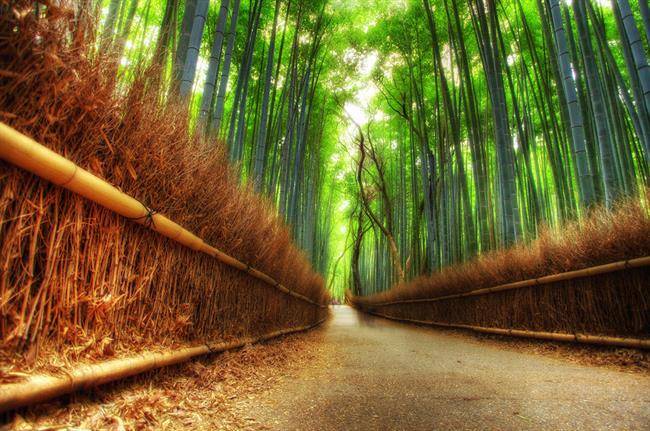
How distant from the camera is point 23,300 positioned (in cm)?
80

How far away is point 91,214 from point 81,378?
45 centimetres

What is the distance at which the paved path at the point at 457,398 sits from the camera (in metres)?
1.16

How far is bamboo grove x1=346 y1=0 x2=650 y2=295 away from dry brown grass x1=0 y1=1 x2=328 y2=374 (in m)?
3.00

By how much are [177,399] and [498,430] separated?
42.7 inches

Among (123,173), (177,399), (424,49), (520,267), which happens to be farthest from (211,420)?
(424,49)

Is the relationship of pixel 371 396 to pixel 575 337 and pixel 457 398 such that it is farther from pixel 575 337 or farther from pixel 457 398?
pixel 575 337

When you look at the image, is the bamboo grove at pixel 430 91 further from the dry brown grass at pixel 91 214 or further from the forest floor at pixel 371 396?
the forest floor at pixel 371 396

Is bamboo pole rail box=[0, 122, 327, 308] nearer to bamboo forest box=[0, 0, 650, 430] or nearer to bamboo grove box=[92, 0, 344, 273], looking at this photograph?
bamboo forest box=[0, 0, 650, 430]

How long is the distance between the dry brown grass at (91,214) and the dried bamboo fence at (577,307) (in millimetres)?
2574

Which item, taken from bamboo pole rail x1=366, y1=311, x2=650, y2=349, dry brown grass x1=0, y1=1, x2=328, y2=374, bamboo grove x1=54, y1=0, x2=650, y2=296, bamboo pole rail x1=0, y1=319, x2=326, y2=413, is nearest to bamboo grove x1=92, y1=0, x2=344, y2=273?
bamboo grove x1=54, y1=0, x2=650, y2=296

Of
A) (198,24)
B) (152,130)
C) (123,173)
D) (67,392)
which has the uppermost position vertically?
(198,24)

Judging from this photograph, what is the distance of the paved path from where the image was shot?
116 centimetres

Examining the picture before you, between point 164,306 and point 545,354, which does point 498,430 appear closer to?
point 164,306

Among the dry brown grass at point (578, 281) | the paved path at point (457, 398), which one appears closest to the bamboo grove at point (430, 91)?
the dry brown grass at point (578, 281)
